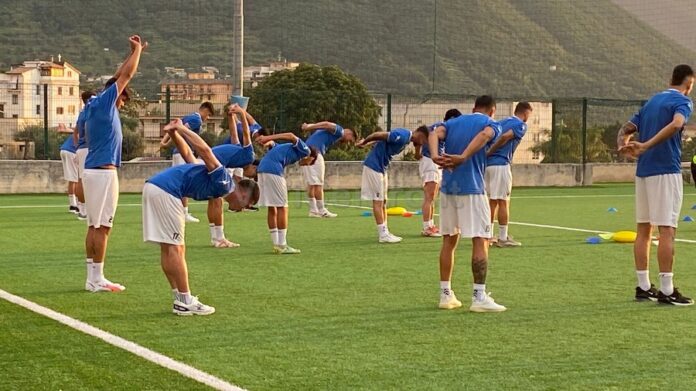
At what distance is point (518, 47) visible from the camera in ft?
279

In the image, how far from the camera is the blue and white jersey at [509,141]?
14164 mm

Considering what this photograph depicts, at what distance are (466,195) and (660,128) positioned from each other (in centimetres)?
206

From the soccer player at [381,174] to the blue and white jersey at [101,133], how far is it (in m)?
5.49

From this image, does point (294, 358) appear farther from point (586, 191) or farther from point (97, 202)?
point (586, 191)

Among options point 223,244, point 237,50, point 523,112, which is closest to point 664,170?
point 523,112

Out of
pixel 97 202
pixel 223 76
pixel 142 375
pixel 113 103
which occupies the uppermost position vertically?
pixel 223 76

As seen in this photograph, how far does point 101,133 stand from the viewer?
35.3 feet

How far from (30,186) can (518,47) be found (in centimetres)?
6383

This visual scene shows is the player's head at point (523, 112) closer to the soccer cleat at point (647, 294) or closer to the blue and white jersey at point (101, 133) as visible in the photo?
the soccer cleat at point (647, 294)

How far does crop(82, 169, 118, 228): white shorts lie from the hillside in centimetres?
6363

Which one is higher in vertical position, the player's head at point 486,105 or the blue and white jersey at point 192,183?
the player's head at point 486,105

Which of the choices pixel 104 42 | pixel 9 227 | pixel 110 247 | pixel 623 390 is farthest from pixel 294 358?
pixel 104 42

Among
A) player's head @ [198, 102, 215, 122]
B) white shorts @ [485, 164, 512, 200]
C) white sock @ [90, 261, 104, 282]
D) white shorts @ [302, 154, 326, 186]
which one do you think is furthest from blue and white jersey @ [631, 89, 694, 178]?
white shorts @ [302, 154, 326, 186]

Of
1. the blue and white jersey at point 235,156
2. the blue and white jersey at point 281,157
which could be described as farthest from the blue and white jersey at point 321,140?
the blue and white jersey at point 235,156
